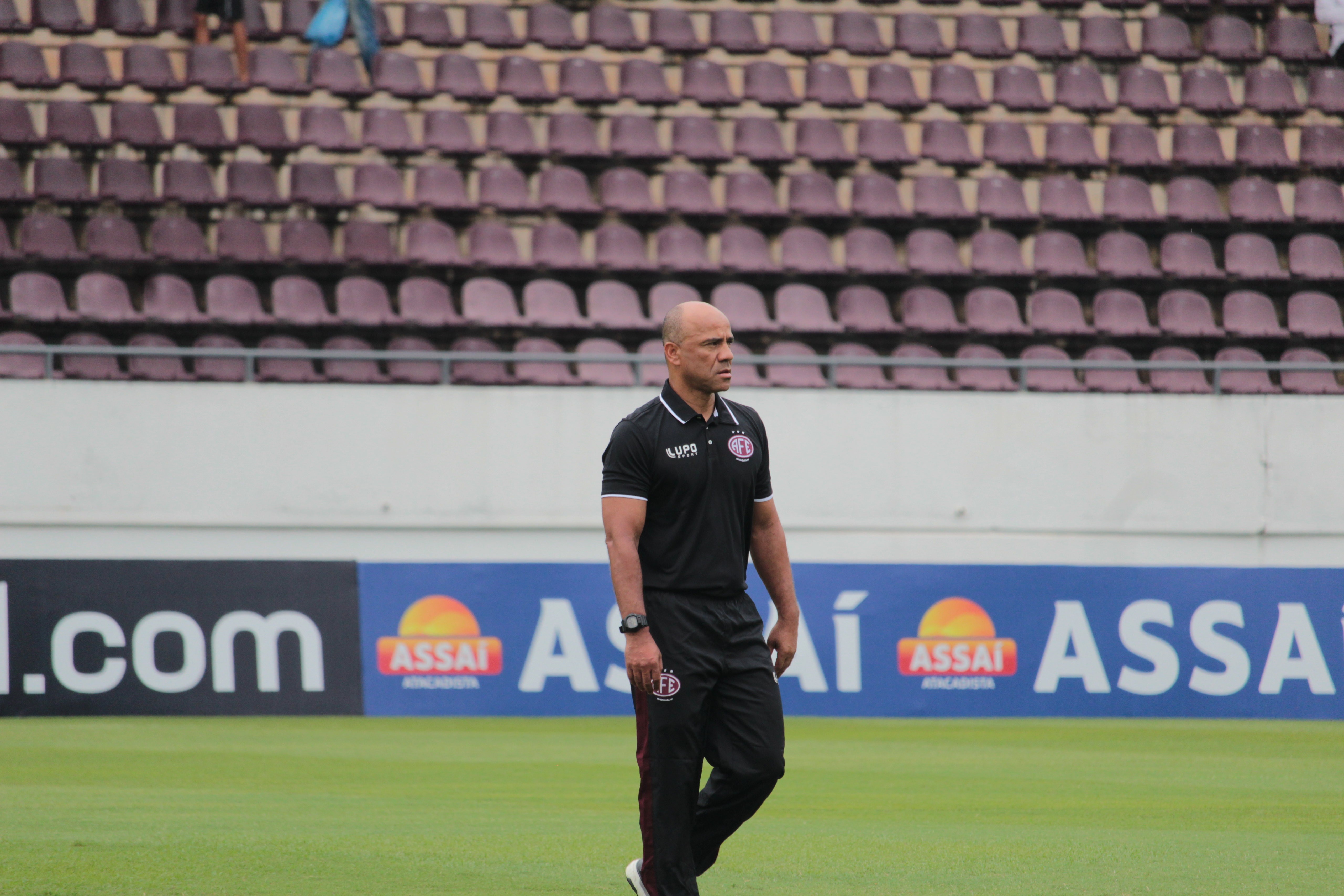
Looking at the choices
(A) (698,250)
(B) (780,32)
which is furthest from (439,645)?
(B) (780,32)

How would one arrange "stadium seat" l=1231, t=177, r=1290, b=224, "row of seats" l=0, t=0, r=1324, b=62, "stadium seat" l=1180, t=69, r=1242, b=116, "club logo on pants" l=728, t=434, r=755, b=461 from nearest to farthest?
"club logo on pants" l=728, t=434, r=755, b=461
"stadium seat" l=1231, t=177, r=1290, b=224
"row of seats" l=0, t=0, r=1324, b=62
"stadium seat" l=1180, t=69, r=1242, b=116

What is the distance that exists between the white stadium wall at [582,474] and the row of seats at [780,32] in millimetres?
6387

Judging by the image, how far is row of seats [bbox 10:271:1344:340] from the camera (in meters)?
15.6

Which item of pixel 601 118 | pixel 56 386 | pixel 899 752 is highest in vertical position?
pixel 601 118

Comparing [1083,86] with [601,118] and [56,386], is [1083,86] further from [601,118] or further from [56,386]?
[56,386]

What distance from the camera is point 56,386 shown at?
13672 mm

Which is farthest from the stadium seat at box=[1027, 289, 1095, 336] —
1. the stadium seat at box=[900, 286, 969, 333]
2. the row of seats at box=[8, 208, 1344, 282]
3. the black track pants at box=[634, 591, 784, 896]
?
the black track pants at box=[634, 591, 784, 896]

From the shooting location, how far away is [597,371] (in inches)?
600

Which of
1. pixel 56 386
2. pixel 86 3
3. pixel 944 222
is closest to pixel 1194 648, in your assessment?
pixel 944 222

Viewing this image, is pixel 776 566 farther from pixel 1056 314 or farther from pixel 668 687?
pixel 1056 314

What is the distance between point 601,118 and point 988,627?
8.29m

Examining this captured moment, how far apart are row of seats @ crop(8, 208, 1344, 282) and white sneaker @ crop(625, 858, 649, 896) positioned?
480 inches

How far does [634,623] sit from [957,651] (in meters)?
9.35

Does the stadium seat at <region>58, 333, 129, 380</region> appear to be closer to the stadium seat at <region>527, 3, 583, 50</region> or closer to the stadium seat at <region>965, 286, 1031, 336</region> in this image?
the stadium seat at <region>527, 3, 583, 50</region>
